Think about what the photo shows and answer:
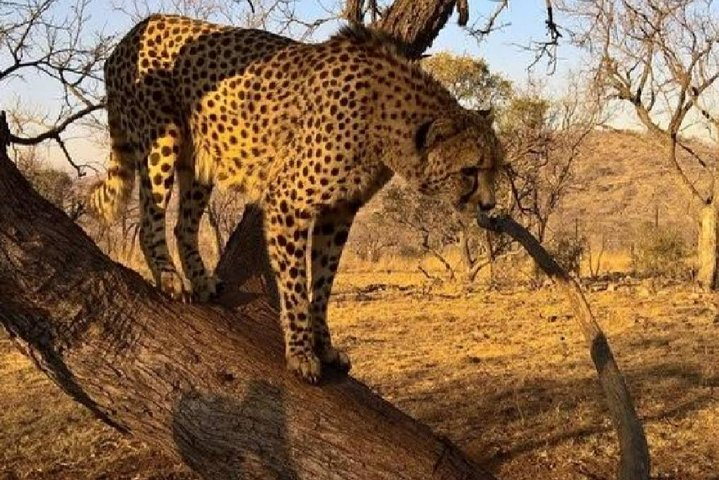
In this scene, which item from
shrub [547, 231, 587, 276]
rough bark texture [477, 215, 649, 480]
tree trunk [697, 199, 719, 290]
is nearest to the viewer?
rough bark texture [477, 215, 649, 480]

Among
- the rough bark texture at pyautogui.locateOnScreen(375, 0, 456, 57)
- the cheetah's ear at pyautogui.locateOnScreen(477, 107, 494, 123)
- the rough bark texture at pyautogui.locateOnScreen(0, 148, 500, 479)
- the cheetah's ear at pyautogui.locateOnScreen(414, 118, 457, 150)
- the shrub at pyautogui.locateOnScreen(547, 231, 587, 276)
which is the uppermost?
the shrub at pyautogui.locateOnScreen(547, 231, 587, 276)

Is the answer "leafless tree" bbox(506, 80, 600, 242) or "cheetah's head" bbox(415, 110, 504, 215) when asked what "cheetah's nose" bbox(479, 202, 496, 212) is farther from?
"leafless tree" bbox(506, 80, 600, 242)

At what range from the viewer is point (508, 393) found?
25.1 ft

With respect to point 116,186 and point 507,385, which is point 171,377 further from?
point 507,385

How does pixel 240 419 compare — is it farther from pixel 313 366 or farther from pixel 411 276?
pixel 411 276

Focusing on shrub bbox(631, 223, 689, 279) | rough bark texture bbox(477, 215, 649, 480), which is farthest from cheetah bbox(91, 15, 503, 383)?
shrub bbox(631, 223, 689, 279)

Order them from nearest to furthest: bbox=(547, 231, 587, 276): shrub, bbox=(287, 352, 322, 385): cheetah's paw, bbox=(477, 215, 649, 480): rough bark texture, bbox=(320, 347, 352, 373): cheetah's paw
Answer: bbox=(287, 352, 322, 385): cheetah's paw → bbox=(477, 215, 649, 480): rough bark texture → bbox=(320, 347, 352, 373): cheetah's paw → bbox=(547, 231, 587, 276): shrub

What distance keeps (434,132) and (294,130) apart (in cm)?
53

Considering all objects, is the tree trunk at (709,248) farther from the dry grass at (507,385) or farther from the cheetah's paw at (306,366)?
the cheetah's paw at (306,366)

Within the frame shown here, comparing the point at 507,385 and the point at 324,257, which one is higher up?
the point at 324,257

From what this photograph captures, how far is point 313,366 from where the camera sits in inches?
121

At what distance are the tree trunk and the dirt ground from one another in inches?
128

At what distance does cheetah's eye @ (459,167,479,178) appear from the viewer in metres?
3.63

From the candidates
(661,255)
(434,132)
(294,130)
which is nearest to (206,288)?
(294,130)
